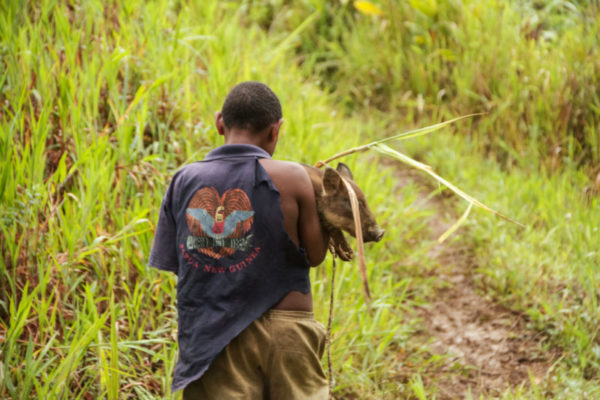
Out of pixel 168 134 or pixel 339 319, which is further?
pixel 168 134

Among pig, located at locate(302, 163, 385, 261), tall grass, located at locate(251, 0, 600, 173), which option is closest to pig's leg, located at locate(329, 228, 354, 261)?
pig, located at locate(302, 163, 385, 261)

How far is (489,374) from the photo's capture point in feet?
11.1

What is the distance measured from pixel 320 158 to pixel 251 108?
7.45 feet

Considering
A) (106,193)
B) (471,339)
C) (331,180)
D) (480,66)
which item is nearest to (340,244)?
(331,180)

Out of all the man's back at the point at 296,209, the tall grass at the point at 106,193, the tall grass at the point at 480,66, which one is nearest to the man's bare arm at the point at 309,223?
the man's back at the point at 296,209

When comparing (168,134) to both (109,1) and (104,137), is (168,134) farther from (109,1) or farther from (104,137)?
(109,1)

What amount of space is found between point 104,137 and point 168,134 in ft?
1.93

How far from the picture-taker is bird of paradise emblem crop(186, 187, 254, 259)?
6.42ft

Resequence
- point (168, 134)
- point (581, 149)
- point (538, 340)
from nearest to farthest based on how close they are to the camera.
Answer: point (538, 340)
point (168, 134)
point (581, 149)

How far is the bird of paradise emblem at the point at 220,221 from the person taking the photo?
1.96 meters

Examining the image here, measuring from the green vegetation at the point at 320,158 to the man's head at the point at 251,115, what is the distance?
0.89 meters

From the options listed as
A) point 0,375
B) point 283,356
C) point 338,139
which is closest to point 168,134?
point 338,139

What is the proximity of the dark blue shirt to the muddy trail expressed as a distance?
1520 mm

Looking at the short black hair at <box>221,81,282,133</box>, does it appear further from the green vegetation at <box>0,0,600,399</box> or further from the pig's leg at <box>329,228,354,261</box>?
the green vegetation at <box>0,0,600,399</box>
